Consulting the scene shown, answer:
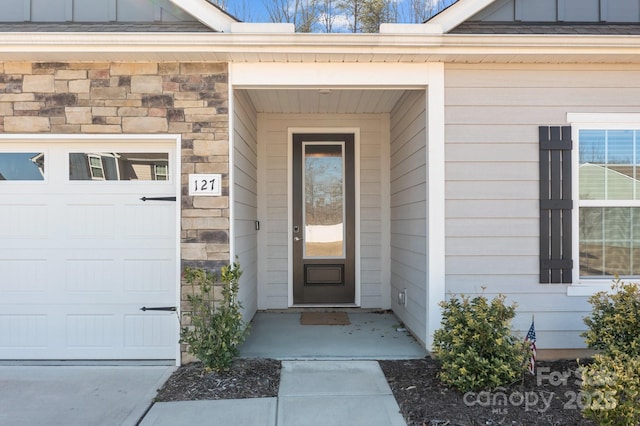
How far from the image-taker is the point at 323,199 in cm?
561

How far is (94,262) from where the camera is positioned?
12.7 feet

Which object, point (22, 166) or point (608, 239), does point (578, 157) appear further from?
point (22, 166)

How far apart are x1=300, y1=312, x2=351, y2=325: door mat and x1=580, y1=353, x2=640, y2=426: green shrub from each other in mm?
2780

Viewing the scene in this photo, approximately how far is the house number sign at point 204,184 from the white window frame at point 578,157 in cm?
315

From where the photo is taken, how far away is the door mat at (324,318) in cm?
495

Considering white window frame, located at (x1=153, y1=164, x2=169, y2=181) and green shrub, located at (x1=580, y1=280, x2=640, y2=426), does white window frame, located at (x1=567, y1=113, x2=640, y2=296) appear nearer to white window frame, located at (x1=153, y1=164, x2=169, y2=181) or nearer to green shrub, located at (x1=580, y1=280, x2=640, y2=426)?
green shrub, located at (x1=580, y1=280, x2=640, y2=426)

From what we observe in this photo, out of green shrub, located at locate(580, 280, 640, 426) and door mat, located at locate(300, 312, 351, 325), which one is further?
door mat, located at locate(300, 312, 351, 325)

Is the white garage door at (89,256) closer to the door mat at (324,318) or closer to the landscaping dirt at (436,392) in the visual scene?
the landscaping dirt at (436,392)

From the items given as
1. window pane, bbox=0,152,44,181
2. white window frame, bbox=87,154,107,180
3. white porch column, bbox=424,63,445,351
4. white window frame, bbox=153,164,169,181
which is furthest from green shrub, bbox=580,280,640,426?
window pane, bbox=0,152,44,181

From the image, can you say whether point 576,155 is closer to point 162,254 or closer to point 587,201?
point 587,201

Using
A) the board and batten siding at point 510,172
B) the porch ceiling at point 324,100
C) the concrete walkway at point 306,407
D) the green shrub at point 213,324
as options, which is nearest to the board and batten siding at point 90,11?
the porch ceiling at point 324,100

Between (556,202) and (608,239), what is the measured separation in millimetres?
608

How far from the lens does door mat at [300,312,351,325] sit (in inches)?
195

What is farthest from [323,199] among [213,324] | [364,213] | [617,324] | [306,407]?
[617,324]
